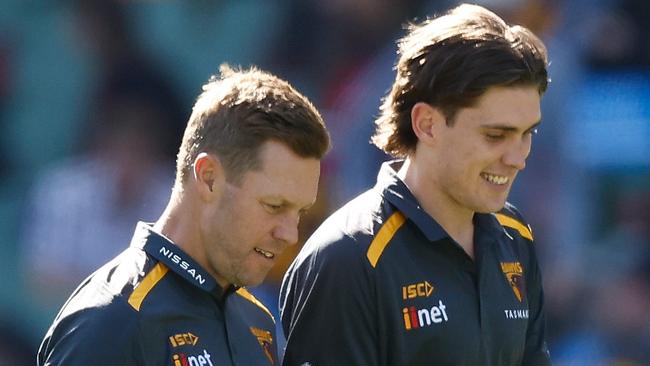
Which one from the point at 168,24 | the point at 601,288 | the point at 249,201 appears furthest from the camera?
the point at 168,24

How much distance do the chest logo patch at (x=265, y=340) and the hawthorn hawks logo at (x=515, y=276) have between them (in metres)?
0.72

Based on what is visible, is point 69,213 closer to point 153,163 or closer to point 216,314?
point 153,163

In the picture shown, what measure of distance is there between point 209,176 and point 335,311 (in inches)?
20.3

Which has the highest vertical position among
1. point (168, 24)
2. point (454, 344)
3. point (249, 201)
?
point (168, 24)

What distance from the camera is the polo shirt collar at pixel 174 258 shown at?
127 inches

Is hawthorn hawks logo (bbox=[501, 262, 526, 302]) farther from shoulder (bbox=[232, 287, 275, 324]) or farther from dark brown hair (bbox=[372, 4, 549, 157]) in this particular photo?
shoulder (bbox=[232, 287, 275, 324])

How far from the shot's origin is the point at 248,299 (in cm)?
362

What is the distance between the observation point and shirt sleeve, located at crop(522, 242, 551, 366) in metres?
3.96

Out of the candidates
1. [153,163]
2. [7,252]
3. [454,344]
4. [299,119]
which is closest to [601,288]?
[153,163]

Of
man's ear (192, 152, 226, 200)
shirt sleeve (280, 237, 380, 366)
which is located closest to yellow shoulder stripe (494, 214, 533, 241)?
shirt sleeve (280, 237, 380, 366)

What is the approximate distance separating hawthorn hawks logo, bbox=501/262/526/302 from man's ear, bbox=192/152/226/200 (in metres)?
0.99

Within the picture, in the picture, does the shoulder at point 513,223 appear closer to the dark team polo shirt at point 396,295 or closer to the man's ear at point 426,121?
the dark team polo shirt at point 396,295

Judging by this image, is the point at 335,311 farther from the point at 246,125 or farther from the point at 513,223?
the point at 513,223

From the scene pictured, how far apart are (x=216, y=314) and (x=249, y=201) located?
0.29 meters
